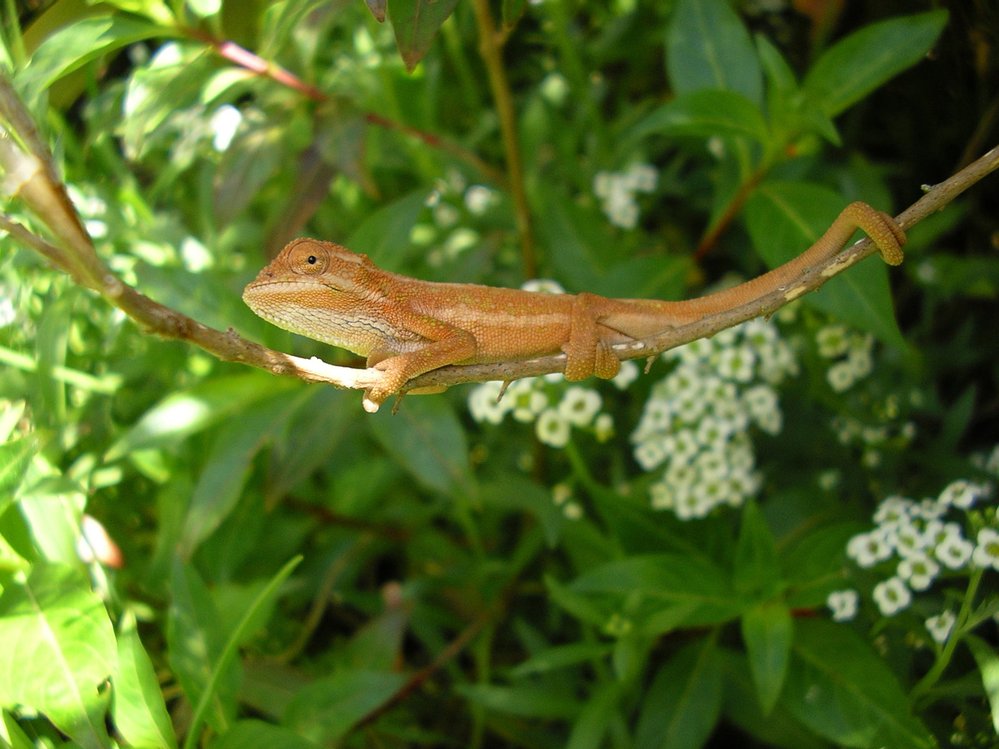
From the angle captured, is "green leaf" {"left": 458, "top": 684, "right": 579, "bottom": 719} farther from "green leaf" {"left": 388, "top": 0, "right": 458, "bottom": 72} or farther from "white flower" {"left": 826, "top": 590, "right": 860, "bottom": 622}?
"green leaf" {"left": 388, "top": 0, "right": 458, "bottom": 72}

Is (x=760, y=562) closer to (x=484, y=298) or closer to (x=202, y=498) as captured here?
(x=484, y=298)

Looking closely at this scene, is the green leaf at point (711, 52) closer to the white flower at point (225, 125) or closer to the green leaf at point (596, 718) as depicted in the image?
the white flower at point (225, 125)

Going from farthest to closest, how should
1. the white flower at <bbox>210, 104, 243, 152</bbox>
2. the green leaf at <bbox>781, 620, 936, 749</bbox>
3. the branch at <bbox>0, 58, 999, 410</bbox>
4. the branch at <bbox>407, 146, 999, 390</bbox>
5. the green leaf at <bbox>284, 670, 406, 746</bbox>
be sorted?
the white flower at <bbox>210, 104, 243, 152</bbox> < the green leaf at <bbox>284, 670, 406, 746</bbox> < the green leaf at <bbox>781, 620, 936, 749</bbox> < the branch at <bbox>407, 146, 999, 390</bbox> < the branch at <bbox>0, 58, 999, 410</bbox>

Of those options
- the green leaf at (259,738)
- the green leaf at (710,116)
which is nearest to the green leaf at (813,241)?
the green leaf at (710,116)

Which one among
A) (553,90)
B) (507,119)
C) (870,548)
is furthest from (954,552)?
(553,90)

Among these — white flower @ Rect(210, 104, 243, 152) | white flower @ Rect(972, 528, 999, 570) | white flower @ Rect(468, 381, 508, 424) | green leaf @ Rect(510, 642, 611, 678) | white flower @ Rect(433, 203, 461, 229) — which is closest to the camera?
white flower @ Rect(972, 528, 999, 570)

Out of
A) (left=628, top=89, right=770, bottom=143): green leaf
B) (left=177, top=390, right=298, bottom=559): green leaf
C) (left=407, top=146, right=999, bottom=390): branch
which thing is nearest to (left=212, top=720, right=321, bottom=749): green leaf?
(left=177, top=390, right=298, bottom=559): green leaf
